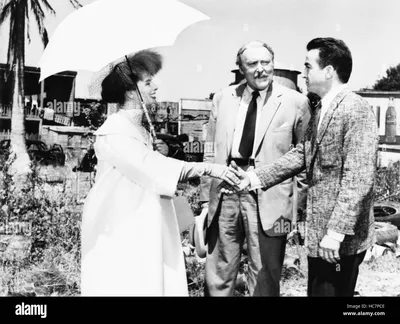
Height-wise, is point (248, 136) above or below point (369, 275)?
above

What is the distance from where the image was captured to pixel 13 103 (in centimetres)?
413

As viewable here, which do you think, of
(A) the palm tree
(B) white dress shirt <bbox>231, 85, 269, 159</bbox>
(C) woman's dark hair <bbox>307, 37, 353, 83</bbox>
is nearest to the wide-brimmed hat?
(B) white dress shirt <bbox>231, 85, 269, 159</bbox>

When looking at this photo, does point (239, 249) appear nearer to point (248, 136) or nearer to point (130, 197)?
point (248, 136)

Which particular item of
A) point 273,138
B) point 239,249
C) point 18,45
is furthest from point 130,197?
point 18,45

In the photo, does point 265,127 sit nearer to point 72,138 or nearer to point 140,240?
point 140,240

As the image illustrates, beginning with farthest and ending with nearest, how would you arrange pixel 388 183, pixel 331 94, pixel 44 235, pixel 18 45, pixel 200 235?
pixel 388 183
pixel 44 235
pixel 18 45
pixel 200 235
pixel 331 94

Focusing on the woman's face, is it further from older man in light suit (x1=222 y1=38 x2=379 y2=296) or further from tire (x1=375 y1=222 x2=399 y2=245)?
tire (x1=375 y1=222 x2=399 y2=245)

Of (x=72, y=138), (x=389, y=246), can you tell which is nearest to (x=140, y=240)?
Result: (x=72, y=138)

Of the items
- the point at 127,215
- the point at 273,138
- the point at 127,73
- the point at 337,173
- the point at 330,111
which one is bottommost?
the point at 127,215

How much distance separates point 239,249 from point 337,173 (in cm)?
98

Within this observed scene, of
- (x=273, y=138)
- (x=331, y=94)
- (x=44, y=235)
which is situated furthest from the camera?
(x=44, y=235)

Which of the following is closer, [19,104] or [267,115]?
[267,115]

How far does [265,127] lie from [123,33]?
1.08 meters

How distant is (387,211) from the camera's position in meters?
4.85
